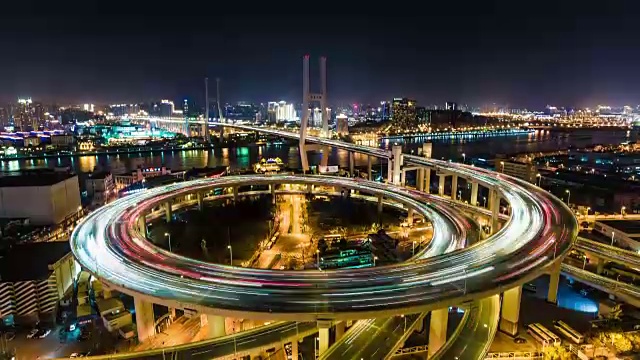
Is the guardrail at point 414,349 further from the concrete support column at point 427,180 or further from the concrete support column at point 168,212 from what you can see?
the concrete support column at point 427,180

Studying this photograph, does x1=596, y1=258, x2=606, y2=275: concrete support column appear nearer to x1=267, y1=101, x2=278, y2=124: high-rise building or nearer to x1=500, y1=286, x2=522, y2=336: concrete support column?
x1=500, y1=286, x2=522, y2=336: concrete support column

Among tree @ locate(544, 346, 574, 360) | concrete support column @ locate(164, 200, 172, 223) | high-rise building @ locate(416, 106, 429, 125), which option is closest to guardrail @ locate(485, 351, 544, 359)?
tree @ locate(544, 346, 574, 360)

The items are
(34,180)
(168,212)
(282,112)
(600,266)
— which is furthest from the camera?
(282,112)

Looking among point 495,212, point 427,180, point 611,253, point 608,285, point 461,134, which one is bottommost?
point 608,285

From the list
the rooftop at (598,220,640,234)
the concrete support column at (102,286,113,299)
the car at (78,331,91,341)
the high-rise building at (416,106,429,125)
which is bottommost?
the car at (78,331,91,341)

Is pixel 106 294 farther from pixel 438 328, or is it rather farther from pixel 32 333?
pixel 438 328

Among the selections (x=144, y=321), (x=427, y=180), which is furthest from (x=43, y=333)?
(x=427, y=180)

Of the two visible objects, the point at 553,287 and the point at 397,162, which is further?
the point at 397,162
